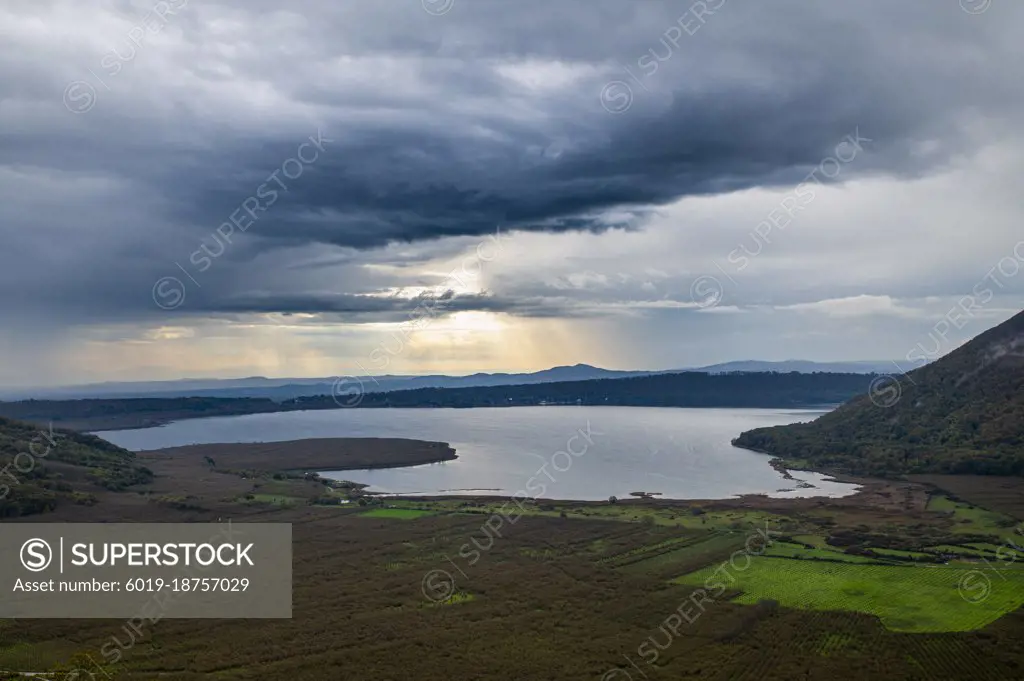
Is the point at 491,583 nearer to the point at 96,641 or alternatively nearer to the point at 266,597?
the point at 266,597

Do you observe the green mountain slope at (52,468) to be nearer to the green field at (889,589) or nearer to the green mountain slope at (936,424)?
the green field at (889,589)

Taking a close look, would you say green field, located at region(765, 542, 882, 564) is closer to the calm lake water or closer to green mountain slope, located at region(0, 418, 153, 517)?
the calm lake water

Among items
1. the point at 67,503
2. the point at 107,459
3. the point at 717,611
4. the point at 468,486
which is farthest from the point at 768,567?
the point at 107,459

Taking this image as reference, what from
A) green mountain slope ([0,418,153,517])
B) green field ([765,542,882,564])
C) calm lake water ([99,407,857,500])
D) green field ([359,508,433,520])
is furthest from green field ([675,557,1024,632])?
green mountain slope ([0,418,153,517])

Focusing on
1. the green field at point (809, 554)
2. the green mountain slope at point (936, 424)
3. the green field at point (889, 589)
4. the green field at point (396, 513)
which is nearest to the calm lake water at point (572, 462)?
the green mountain slope at point (936, 424)

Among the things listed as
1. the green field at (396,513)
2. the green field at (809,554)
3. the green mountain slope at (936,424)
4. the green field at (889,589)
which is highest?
the green mountain slope at (936,424)

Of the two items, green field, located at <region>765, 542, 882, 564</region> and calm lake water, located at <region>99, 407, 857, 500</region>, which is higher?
calm lake water, located at <region>99, 407, 857, 500</region>
